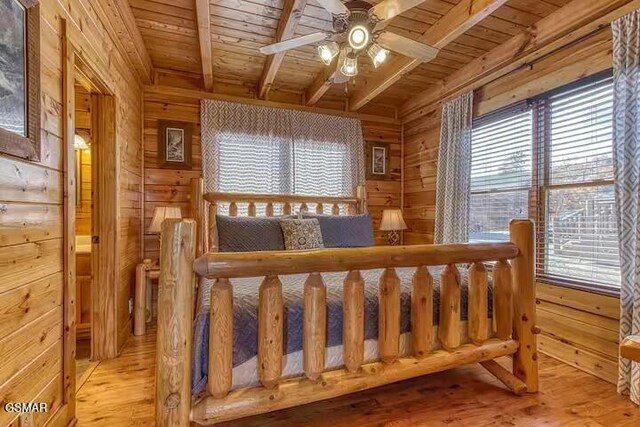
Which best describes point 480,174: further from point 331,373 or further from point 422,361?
point 331,373

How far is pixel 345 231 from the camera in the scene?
2.91 meters

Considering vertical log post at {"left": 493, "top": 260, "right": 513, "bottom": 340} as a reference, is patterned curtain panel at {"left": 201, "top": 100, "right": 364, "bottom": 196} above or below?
above

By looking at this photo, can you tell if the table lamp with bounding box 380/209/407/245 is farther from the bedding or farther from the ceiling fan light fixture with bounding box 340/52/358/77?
the ceiling fan light fixture with bounding box 340/52/358/77

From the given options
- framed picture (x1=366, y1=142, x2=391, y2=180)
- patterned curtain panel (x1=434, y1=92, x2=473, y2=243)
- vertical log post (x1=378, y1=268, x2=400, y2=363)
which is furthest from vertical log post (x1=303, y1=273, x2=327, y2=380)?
framed picture (x1=366, y1=142, x2=391, y2=180)

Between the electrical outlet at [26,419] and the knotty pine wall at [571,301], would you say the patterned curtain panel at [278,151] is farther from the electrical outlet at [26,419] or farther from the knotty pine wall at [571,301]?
the electrical outlet at [26,419]

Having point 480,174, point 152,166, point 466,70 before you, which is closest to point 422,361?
point 480,174

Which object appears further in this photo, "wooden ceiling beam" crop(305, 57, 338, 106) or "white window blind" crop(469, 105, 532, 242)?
"wooden ceiling beam" crop(305, 57, 338, 106)

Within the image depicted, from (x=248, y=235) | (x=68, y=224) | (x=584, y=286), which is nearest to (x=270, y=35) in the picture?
(x=248, y=235)

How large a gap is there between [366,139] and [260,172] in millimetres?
1450

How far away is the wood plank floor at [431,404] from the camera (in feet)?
5.35

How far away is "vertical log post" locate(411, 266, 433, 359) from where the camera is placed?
1.62 m

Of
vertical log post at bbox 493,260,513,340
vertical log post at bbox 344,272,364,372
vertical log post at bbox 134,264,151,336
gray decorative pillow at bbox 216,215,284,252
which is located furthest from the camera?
vertical log post at bbox 134,264,151,336

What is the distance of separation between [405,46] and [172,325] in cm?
193

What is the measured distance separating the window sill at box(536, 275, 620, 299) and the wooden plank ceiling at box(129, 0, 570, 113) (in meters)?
1.92
